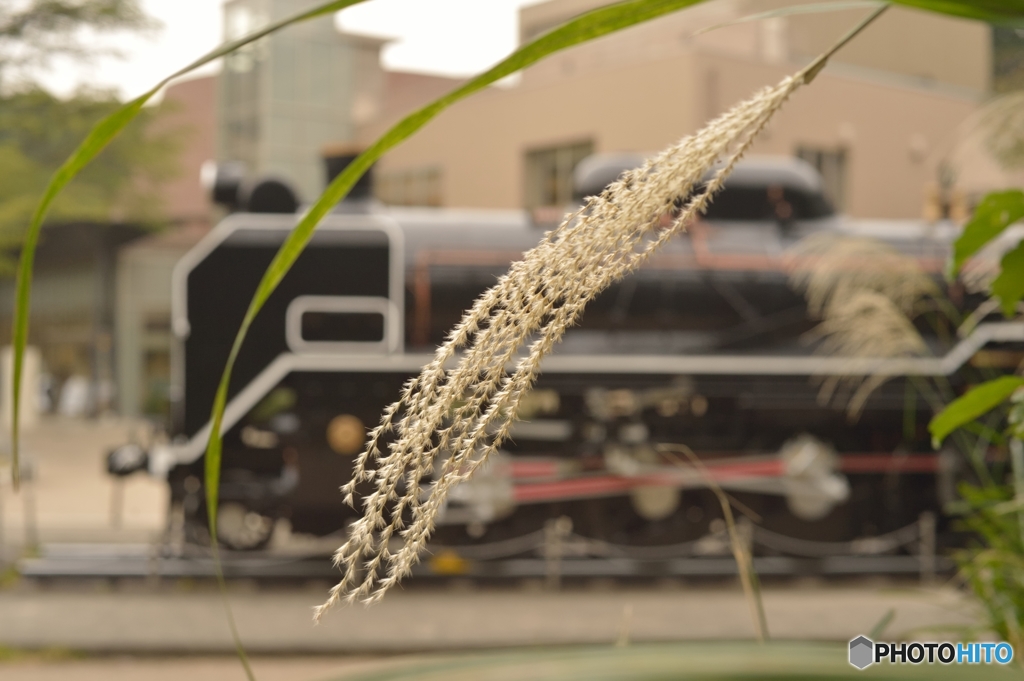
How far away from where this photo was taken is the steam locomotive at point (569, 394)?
7.42m

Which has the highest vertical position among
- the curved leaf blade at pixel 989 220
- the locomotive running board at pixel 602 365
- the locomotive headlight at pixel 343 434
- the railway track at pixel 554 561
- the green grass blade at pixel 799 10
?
the green grass blade at pixel 799 10

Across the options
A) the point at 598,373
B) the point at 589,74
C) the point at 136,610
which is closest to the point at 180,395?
the point at 136,610

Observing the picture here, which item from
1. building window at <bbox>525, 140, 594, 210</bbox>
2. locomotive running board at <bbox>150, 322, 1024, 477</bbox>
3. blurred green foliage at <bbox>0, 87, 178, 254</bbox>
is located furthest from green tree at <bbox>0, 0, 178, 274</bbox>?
locomotive running board at <bbox>150, 322, 1024, 477</bbox>

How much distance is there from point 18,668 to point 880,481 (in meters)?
6.10

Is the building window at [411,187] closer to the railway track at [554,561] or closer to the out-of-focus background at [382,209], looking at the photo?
the out-of-focus background at [382,209]

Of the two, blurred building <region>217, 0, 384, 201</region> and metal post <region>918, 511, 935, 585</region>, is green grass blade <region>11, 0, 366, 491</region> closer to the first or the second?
metal post <region>918, 511, 935, 585</region>

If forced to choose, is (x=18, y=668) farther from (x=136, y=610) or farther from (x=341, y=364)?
(x=341, y=364)

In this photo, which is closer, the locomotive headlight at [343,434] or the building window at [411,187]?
the locomotive headlight at [343,434]

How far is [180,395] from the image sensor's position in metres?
7.46

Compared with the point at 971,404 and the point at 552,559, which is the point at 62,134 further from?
the point at 971,404

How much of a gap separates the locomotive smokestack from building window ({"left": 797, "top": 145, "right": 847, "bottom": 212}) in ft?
33.2

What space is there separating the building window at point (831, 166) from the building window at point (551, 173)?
3772 mm

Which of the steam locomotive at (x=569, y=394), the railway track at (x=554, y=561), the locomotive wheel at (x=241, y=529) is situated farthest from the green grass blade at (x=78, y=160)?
the locomotive wheel at (x=241, y=529)

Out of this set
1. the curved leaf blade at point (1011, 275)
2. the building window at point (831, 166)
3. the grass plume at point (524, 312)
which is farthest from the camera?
the building window at point (831, 166)
